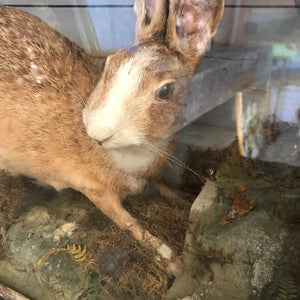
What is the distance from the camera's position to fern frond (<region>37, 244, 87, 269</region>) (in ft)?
5.08

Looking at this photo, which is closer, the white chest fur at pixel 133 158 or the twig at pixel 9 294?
the white chest fur at pixel 133 158

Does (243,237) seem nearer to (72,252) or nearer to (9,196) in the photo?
(72,252)

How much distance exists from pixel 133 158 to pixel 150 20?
0.60 metres

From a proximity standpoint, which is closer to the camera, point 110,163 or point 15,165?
point 110,163

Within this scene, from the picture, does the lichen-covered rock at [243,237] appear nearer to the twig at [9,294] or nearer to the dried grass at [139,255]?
the dried grass at [139,255]

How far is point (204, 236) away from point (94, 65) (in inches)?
35.6

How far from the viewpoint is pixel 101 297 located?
1.47m

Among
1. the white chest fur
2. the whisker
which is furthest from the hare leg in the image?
the whisker

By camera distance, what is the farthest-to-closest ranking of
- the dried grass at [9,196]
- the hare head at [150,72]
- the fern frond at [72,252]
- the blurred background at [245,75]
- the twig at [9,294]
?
the dried grass at [9,196]
the twig at [9,294]
the fern frond at [72,252]
the blurred background at [245,75]
the hare head at [150,72]

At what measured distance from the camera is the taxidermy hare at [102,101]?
115cm

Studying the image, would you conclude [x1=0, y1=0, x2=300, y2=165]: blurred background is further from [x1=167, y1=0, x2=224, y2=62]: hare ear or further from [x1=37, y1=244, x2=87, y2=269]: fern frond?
[x1=37, y1=244, x2=87, y2=269]: fern frond

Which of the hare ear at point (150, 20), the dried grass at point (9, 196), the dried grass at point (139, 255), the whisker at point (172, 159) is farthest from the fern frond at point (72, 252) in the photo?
the hare ear at point (150, 20)

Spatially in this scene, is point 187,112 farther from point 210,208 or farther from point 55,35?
point 55,35

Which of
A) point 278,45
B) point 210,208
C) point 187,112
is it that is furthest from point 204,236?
point 278,45
